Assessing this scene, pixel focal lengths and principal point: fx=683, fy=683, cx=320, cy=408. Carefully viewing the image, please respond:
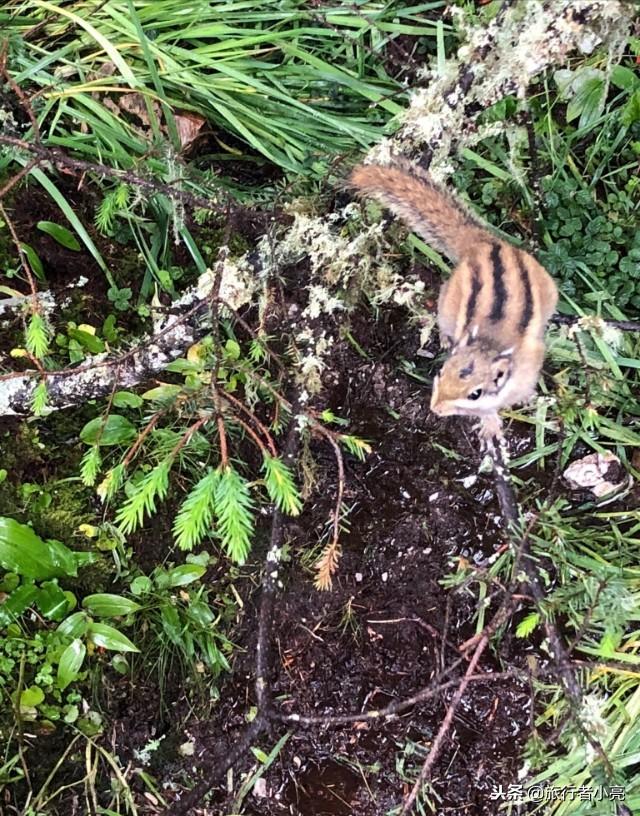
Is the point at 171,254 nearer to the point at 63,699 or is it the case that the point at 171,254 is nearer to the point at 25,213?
the point at 25,213

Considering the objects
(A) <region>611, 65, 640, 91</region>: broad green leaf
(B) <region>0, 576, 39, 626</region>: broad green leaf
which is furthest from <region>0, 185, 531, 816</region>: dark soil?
(A) <region>611, 65, 640, 91</region>: broad green leaf

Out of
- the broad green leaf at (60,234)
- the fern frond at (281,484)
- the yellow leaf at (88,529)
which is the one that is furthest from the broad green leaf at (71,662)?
the broad green leaf at (60,234)

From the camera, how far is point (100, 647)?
2.29m

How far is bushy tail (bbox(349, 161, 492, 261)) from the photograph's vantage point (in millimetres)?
1774

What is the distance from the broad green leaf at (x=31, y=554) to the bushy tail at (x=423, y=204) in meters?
1.49

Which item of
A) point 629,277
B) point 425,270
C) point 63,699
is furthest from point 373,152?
point 63,699

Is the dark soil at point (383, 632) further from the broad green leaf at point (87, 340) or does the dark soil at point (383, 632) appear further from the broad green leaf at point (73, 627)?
the broad green leaf at point (87, 340)

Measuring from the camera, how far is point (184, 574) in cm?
230

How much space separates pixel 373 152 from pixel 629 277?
3.50ft

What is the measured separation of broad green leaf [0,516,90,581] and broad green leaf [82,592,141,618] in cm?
11

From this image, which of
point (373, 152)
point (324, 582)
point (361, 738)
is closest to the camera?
point (324, 582)

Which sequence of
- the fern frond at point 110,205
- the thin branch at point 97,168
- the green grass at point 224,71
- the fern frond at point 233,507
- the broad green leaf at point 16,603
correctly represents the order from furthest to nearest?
1. the green grass at point 224,71
2. the broad green leaf at point 16,603
3. the fern frond at point 110,205
4. the thin branch at point 97,168
5. the fern frond at point 233,507

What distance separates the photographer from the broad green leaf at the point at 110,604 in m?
2.26

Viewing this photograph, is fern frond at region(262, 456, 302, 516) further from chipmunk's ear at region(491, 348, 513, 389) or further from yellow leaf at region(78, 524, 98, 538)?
yellow leaf at region(78, 524, 98, 538)
